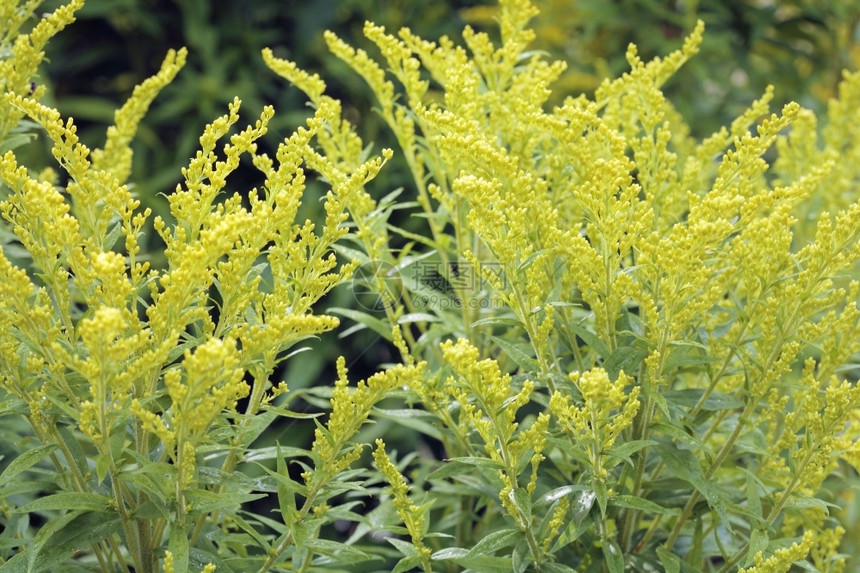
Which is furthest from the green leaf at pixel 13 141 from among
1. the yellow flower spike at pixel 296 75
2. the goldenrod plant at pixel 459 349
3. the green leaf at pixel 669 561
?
the green leaf at pixel 669 561

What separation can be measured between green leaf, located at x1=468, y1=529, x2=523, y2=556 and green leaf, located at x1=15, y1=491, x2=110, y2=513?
488 millimetres

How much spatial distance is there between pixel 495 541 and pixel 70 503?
0.56m

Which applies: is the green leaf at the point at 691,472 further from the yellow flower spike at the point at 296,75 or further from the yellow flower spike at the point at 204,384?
the yellow flower spike at the point at 296,75

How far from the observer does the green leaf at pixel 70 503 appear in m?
1.16

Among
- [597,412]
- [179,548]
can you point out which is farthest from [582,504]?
[179,548]

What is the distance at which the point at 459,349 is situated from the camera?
3.78ft

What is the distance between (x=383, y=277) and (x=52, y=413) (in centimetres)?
60

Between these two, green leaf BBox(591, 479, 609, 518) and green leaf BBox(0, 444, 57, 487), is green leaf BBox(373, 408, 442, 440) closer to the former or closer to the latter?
green leaf BBox(591, 479, 609, 518)

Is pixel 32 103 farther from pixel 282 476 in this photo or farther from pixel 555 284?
pixel 555 284

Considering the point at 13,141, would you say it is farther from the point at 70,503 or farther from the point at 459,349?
the point at 459,349

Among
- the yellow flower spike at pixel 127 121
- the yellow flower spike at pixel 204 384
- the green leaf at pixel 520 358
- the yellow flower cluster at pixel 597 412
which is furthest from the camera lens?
the yellow flower spike at pixel 127 121

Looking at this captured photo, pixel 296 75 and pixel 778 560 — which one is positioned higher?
pixel 296 75

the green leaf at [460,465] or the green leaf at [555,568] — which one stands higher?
the green leaf at [460,465]

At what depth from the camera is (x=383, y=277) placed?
1638mm
